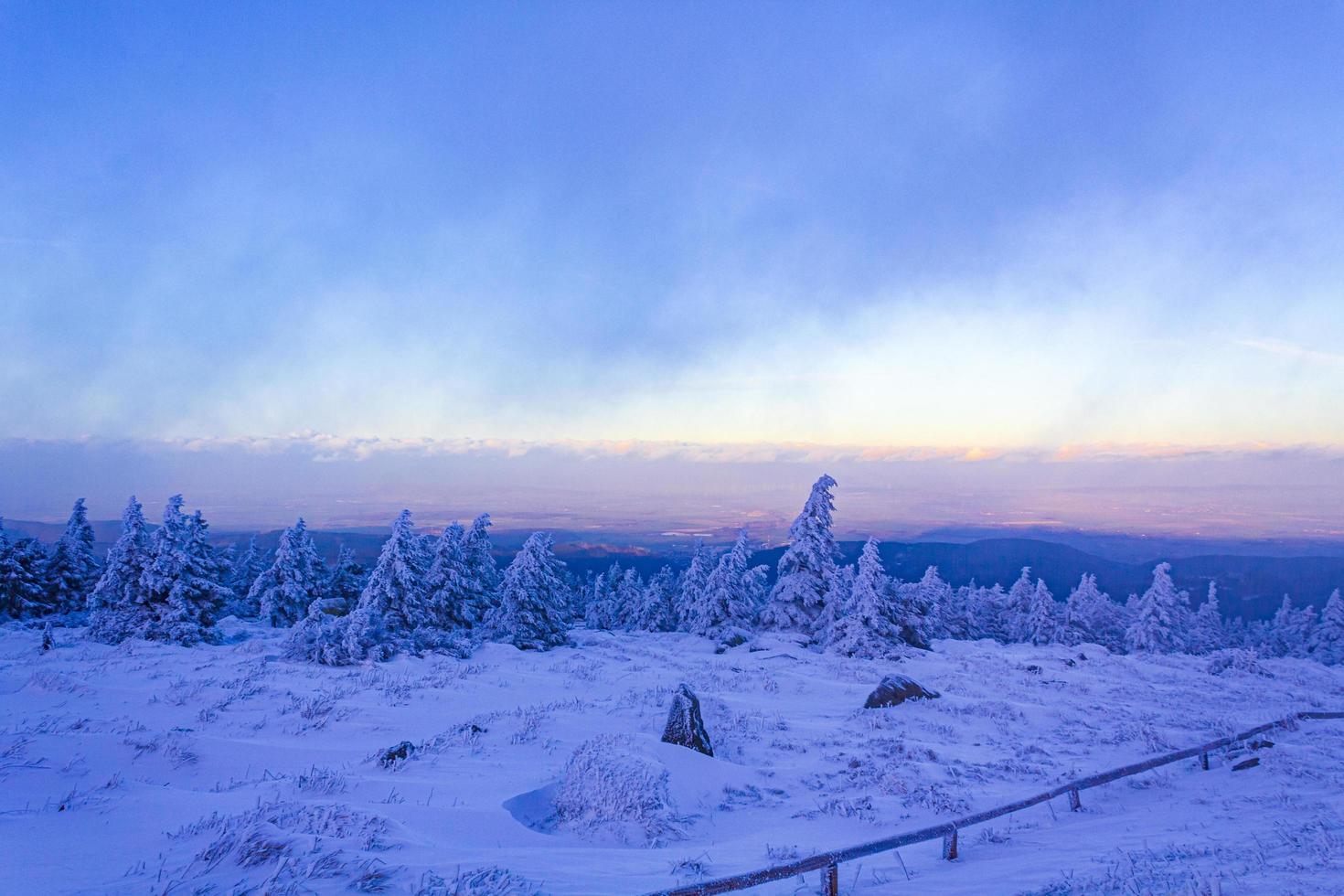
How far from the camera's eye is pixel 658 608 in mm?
56781

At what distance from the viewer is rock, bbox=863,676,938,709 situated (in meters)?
16.6

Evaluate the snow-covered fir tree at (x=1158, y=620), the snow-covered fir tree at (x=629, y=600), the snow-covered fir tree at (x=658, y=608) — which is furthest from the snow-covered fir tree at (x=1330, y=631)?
the snow-covered fir tree at (x=629, y=600)

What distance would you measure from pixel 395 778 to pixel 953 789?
9.35 m

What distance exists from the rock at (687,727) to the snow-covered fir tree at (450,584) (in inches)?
919

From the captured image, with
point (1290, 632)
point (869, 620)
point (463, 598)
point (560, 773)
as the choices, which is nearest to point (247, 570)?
point (463, 598)

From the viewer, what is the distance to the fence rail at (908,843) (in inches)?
212

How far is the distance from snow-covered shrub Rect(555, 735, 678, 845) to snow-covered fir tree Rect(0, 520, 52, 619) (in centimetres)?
4499

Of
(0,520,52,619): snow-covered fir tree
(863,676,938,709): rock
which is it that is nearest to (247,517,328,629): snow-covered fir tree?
(0,520,52,619): snow-covered fir tree

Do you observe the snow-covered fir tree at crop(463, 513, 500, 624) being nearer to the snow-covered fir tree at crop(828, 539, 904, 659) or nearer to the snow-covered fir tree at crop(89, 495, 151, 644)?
the snow-covered fir tree at crop(89, 495, 151, 644)

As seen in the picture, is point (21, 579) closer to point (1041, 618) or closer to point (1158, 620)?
point (1041, 618)

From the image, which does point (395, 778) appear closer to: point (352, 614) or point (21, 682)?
point (21, 682)

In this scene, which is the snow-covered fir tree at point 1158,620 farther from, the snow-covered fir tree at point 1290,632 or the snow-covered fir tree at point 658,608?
the snow-covered fir tree at point 658,608

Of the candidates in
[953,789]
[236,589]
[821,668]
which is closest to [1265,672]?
[821,668]

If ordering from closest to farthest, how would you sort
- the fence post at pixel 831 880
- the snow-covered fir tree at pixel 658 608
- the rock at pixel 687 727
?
1. the fence post at pixel 831 880
2. the rock at pixel 687 727
3. the snow-covered fir tree at pixel 658 608
